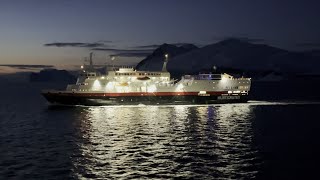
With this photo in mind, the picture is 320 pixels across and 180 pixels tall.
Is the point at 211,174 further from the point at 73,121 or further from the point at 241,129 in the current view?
the point at 73,121

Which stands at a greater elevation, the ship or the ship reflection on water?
the ship

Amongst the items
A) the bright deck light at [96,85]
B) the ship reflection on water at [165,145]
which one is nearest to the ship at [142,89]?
the bright deck light at [96,85]

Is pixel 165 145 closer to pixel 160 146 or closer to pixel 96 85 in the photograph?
A: pixel 160 146

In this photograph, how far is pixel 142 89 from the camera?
8706 cm

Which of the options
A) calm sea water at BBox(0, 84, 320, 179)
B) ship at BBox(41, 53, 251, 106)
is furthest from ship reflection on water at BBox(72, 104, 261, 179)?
ship at BBox(41, 53, 251, 106)

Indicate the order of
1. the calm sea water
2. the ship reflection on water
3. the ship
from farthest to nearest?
1. the ship
2. the ship reflection on water
3. the calm sea water

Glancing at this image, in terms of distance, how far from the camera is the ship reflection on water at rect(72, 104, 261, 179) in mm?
31797

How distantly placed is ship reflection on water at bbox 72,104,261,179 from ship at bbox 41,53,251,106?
31.9ft

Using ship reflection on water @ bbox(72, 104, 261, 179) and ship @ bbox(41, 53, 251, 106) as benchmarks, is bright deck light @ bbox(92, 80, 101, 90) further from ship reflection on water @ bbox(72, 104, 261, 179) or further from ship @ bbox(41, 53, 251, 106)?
ship reflection on water @ bbox(72, 104, 261, 179)

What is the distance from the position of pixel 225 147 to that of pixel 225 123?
65.3 ft

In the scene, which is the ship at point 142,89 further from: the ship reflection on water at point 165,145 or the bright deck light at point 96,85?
the ship reflection on water at point 165,145

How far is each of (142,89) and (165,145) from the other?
149 ft

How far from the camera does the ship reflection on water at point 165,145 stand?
3180 cm

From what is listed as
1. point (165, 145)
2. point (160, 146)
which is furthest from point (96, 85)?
point (160, 146)
